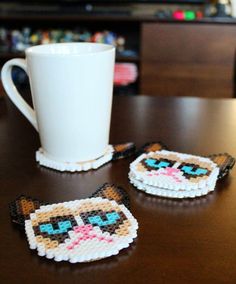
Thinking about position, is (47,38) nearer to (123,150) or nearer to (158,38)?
(158,38)

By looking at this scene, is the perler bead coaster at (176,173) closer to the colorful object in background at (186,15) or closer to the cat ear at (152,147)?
the cat ear at (152,147)

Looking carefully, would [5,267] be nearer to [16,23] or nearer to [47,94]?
[47,94]

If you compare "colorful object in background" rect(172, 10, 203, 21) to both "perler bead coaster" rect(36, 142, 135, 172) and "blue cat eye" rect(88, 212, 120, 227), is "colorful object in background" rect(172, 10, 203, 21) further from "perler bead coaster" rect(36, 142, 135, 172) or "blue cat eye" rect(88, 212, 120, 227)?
"blue cat eye" rect(88, 212, 120, 227)

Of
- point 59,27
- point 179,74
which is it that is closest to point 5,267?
point 179,74

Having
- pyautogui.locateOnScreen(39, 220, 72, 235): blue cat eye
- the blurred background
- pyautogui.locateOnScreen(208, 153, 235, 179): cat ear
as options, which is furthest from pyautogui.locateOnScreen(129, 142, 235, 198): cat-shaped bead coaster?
the blurred background

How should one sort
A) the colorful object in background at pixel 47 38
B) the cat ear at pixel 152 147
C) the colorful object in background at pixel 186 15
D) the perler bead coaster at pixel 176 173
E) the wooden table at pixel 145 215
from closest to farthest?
1. the wooden table at pixel 145 215
2. the perler bead coaster at pixel 176 173
3. the cat ear at pixel 152 147
4. the colorful object in background at pixel 186 15
5. the colorful object in background at pixel 47 38

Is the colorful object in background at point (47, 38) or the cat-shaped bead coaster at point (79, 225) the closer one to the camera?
the cat-shaped bead coaster at point (79, 225)

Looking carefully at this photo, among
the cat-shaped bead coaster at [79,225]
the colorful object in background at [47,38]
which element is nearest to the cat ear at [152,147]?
the cat-shaped bead coaster at [79,225]
